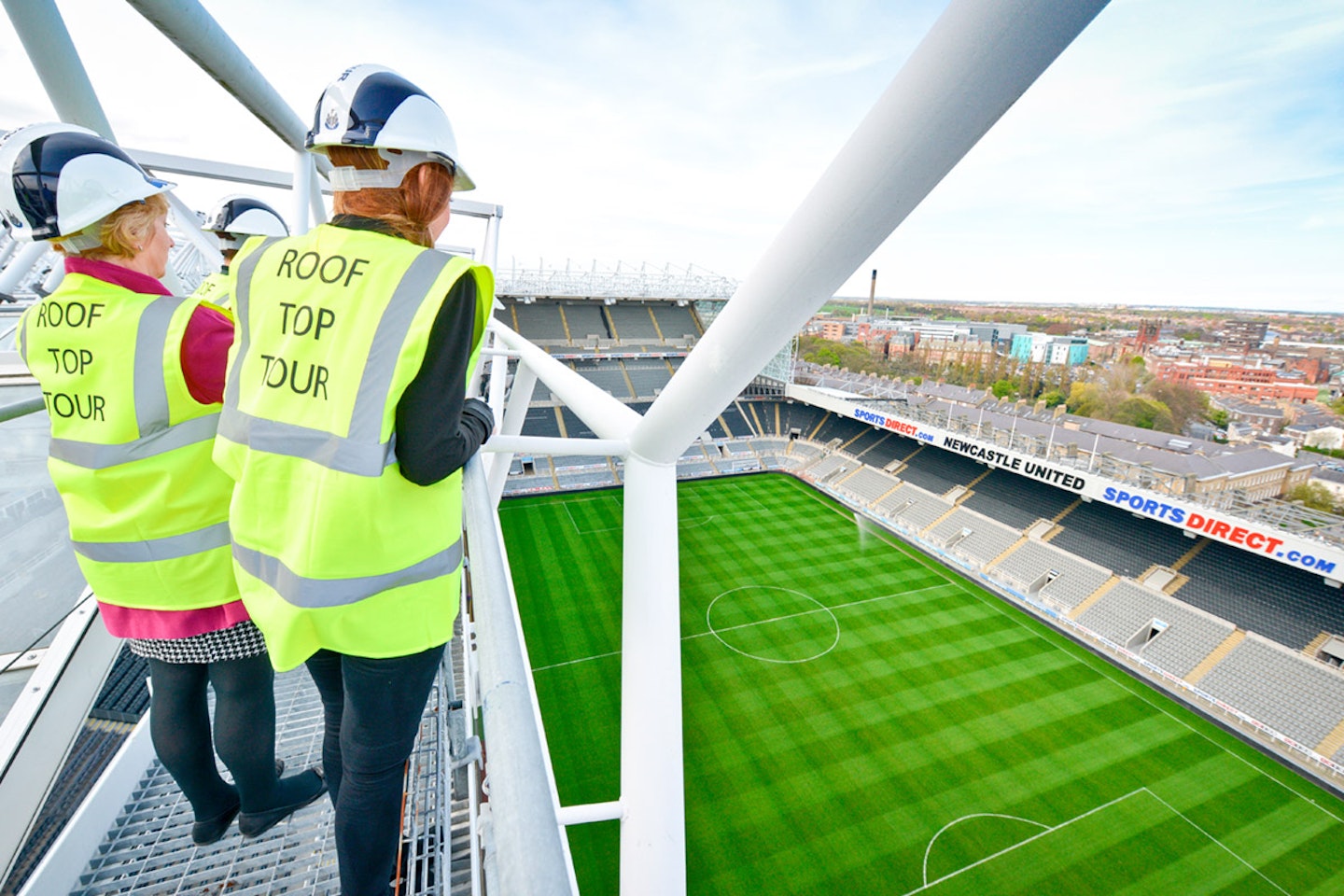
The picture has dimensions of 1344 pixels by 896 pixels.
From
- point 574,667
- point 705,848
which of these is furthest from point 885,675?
point 574,667

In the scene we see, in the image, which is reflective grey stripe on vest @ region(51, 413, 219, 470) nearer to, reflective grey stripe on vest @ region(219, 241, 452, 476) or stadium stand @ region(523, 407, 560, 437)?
reflective grey stripe on vest @ region(219, 241, 452, 476)

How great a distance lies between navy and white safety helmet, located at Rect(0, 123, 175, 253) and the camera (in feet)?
4.69

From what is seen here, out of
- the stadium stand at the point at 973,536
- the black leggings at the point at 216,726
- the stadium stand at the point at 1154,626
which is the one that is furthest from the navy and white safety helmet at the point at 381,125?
the stadium stand at the point at 973,536

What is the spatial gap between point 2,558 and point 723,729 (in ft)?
30.7

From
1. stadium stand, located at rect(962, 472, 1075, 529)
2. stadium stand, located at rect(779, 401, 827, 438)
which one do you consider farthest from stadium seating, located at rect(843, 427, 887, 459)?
stadium stand, located at rect(962, 472, 1075, 529)

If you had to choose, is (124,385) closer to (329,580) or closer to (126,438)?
(126,438)

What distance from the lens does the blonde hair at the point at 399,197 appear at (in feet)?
3.78

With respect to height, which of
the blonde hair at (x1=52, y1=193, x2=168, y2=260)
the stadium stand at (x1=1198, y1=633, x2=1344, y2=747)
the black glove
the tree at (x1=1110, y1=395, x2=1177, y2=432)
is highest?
the blonde hair at (x1=52, y1=193, x2=168, y2=260)

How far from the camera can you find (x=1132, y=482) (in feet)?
48.7

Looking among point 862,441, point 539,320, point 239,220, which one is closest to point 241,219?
point 239,220

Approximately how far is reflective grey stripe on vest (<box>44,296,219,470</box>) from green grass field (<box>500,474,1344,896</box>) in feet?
25.7

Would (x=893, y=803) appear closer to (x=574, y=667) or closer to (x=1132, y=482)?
(x=574, y=667)

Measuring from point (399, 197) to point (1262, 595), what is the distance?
60.5 ft

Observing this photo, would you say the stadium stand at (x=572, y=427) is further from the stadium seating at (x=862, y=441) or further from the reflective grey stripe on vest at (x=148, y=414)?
the reflective grey stripe on vest at (x=148, y=414)
